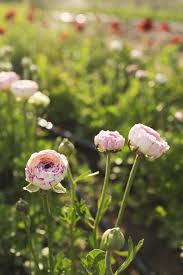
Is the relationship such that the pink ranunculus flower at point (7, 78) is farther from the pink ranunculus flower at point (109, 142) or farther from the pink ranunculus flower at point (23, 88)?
the pink ranunculus flower at point (109, 142)

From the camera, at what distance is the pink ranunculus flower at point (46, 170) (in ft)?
3.94

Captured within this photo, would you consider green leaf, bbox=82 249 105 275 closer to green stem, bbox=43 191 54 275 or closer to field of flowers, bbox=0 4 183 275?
field of flowers, bbox=0 4 183 275

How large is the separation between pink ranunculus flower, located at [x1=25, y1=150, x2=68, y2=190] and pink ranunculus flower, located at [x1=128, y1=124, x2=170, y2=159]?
0.59 feet

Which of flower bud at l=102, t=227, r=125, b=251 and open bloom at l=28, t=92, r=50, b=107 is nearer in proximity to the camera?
flower bud at l=102, t=227, r=125, b=251

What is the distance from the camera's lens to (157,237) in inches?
94.9

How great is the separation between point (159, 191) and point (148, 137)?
3.64 feet

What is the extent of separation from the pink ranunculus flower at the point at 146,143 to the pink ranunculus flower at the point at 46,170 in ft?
0.59

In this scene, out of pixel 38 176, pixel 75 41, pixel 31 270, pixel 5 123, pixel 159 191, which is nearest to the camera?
pixel 38 176

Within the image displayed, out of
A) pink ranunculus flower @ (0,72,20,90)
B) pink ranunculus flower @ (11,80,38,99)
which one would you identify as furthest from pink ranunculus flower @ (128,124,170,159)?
pink ranunculus flower @ (0,72,20,90)

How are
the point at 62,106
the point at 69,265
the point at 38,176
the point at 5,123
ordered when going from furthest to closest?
the point at 62,106 < the point at 5,123 < the point at 69,265 < the point at 38,176

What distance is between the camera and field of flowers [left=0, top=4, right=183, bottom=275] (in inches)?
51.5

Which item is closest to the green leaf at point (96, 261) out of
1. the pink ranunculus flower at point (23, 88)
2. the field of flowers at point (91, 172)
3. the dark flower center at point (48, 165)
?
the field of flowers at point (91, 172)

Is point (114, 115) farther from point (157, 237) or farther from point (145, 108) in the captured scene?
point (157, 237)

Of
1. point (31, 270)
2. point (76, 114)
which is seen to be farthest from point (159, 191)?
point (76, 114)
